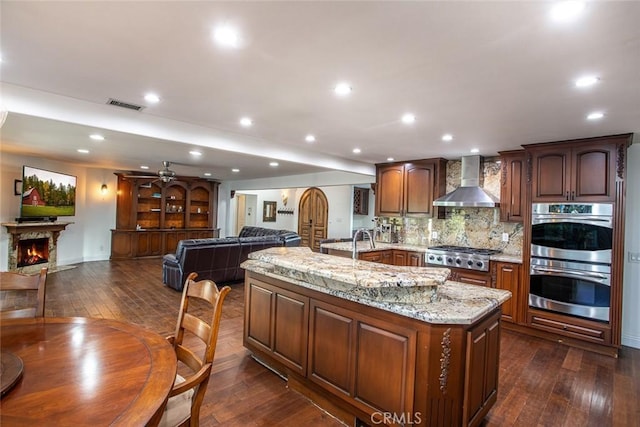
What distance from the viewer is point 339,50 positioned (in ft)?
6.06

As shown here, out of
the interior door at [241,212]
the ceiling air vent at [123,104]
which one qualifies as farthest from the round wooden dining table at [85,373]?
the interior door at [241,212]

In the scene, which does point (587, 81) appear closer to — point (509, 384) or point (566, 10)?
point (566, 10)

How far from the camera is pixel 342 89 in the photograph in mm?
2434

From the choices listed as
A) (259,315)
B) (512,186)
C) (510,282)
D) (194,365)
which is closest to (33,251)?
(259,315)

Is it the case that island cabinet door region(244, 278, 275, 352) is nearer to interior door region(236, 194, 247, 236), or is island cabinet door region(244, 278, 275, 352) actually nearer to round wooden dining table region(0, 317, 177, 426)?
round wooden dining table region(0, 317, 177, 426)

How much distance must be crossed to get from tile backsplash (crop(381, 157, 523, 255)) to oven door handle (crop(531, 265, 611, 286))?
29.4 inches

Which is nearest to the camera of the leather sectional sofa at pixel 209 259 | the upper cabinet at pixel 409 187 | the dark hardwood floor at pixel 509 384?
the dark hardwood floor at pixel 509 384

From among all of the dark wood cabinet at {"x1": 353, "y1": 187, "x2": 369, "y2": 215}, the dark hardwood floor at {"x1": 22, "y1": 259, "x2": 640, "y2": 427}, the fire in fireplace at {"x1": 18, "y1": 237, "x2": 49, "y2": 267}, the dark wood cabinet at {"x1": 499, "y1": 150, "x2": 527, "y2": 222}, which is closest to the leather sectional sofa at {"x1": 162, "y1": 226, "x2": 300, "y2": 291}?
the dark hardwood floor at {"x1": 22, "y1": 259, "x2": 640, "y2": 427}

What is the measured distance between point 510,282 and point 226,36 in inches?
167

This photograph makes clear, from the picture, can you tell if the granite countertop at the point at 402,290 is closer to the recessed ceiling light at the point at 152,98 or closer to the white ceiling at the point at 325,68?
the white ceiling at the point at 325,68

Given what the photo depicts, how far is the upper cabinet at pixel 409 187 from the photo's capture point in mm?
5191

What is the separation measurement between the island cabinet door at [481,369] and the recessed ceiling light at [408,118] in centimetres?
188

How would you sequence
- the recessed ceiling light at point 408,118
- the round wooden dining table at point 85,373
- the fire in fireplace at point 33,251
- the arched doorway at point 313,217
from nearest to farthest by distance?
the round wooden dining table at point 85,373 → the recessed ceiling light at point 408,118 → the fire in fireplace at point 33,251 → the arched doorway at point 313,217

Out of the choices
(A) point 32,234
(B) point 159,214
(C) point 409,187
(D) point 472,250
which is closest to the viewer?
(D) point 472,250
